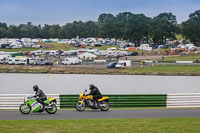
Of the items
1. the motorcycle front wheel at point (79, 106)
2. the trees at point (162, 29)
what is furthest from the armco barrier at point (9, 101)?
the trees at point (162, 29)

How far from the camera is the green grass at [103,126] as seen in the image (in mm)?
17203

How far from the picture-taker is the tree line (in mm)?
137625

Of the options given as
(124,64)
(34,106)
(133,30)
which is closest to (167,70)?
(124,64)

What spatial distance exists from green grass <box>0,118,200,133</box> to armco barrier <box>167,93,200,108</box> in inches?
229

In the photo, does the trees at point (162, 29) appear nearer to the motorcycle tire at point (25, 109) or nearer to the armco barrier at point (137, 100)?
the armco barrier at point (137, 100)

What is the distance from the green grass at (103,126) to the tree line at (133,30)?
391 ft

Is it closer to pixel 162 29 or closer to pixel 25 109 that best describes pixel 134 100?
pixel 25 109

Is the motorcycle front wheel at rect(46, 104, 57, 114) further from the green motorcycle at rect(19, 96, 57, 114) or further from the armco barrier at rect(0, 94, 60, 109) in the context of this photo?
the armco barrier at rect(0, 94, 60, 109)

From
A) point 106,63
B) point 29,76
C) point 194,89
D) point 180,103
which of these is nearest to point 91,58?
point 106,63

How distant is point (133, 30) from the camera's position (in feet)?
474

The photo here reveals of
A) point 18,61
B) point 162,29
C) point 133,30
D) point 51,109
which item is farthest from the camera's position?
→ point 133,30

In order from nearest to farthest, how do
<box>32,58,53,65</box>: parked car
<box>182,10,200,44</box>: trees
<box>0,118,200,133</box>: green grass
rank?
<box>0,118,200,133</box>: green grass → <box>32,58,53,65</box>: parked car → <box>182,10,200,44</box>: trees

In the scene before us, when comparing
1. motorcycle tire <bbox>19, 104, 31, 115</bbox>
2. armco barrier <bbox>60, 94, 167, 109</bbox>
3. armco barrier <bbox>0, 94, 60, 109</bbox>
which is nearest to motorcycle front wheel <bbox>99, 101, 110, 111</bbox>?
armco barrier <bbox>60, 94, 167, 109</bbox>

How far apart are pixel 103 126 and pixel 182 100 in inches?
367
